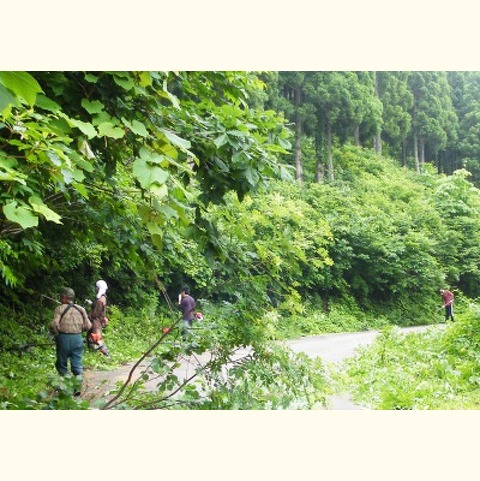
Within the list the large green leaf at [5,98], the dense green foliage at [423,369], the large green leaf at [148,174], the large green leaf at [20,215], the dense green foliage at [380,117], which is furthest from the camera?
the dense green foliage at [380,117]

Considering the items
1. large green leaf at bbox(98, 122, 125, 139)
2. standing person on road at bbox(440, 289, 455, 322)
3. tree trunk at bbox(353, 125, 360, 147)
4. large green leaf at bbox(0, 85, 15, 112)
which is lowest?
standing person on road at bbox(440, 289, 455, 322)

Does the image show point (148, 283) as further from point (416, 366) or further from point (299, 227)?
point (416, 366)

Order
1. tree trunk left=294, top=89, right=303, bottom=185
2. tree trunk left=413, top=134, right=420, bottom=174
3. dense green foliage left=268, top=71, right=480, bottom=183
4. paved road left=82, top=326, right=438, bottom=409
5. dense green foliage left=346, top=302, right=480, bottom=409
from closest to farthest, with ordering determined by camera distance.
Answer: paved road left=82, top=326, right=438, bottom=409
dense green foliage left=346, top=302, right=480, bottom=409
dense green foliage left=268, top=71, right=480, bottom=183
tree trunk left=413, top=134, right=420, bottom=174
tree trunk left=294, top=89, right=303, bottom=185

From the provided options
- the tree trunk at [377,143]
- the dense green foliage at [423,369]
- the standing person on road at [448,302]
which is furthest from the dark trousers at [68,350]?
the tree trunk at [377,143]

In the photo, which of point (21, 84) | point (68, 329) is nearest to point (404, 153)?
point (68, 329)

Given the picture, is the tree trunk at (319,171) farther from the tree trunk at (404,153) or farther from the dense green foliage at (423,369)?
the dense green foliage at (423,369)

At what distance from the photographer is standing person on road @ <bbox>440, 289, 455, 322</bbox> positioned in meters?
4.51

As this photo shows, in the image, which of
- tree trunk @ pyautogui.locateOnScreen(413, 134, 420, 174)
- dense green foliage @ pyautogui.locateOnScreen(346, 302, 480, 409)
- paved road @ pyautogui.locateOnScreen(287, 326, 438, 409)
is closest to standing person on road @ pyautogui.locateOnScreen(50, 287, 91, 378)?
paved road @ pyautogui.locateOnScreen(287, 326, 438, 409)

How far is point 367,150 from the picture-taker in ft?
16.8

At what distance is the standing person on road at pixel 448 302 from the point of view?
14.8ft

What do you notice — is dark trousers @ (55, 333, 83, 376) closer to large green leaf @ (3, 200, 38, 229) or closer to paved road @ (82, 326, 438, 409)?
paved road @ (82, 326, 438, 409)

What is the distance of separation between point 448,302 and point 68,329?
3189mm
